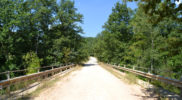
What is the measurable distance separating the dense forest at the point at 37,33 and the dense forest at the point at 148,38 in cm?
942

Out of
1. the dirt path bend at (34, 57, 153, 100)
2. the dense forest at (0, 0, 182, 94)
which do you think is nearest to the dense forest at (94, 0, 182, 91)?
the dense forest at (0, 0, 182, 94)

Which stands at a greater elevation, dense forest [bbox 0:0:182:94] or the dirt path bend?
dense forest [bbox 0:0:182:94]

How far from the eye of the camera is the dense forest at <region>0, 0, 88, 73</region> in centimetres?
2041

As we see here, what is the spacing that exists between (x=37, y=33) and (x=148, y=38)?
64.9 ft

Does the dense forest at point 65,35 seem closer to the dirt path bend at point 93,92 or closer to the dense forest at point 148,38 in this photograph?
the dense forest at point 148,38

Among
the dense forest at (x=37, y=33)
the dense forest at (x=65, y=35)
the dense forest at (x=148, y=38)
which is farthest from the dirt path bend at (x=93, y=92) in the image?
the dense forest at (x=37, y=33)

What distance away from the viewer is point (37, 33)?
26516 mm

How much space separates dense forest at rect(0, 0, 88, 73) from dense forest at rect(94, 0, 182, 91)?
9.42m

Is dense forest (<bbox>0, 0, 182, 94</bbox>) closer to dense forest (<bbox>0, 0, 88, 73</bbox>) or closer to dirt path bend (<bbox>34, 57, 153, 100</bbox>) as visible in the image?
dense forest (<bbox>0, 0, 88, 73</bbox>)

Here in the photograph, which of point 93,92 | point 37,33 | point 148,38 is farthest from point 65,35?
point 93,92

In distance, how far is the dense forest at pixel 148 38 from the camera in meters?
5.46

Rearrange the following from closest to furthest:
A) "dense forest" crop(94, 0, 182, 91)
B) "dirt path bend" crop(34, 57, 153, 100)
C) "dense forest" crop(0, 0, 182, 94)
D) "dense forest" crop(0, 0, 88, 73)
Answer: "dense forest" crop(94, 0, 182, 91) < "dirt path bend" crop(34, 57, 153, 100) < "dense forest" crop(0, 0, 182, 94) < "dense forest" crop(0, 0, 88, 73)

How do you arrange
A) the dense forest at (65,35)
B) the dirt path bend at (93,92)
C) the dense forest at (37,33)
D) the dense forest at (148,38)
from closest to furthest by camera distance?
1. the dense forest at (148,38)
2. the dirt path bend at (93,92)
3. the dense forest at (65,35)
4. the dense forest at (37,33)

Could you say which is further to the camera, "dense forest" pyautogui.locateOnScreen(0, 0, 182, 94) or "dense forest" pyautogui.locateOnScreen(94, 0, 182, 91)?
"dense forest" pyautogui.locateOnScreen(0, 0, 182, 94)
